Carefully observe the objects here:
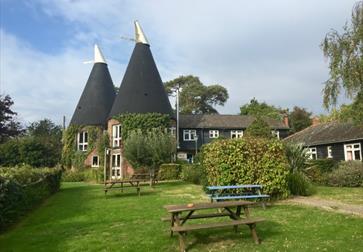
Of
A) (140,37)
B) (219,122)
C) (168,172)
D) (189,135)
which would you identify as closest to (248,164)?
(168,172)

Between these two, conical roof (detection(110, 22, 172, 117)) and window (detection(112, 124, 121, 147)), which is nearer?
conical roof (detection(110, 22, 172, 117))

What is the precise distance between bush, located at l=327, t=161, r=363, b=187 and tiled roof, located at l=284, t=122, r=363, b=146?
4962mm

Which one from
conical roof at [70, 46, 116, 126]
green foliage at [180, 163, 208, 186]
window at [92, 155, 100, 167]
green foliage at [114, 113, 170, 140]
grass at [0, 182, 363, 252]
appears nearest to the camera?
grass at [0, 182, 363, 252]

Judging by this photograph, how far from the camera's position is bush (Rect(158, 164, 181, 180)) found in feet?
97.5

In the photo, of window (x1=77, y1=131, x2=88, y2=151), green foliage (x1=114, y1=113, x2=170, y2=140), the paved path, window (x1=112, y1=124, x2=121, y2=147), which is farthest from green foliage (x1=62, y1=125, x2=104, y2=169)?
the paved path

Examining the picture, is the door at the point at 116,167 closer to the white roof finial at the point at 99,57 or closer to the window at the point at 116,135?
the window at the point at 116,135

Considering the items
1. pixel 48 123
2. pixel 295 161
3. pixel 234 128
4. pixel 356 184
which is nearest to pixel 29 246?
pixel 295 161

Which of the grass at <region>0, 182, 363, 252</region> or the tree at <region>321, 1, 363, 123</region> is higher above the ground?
the tree at <region>321, 1, 363, 123</region>

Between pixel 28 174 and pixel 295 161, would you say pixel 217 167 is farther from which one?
pixel 28 174

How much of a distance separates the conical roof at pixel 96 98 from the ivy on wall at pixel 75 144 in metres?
0.77

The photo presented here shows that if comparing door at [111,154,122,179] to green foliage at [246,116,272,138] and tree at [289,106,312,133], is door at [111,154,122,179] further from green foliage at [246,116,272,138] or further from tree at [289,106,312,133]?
tree at [289,106,312,133]

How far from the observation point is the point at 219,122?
4744cm

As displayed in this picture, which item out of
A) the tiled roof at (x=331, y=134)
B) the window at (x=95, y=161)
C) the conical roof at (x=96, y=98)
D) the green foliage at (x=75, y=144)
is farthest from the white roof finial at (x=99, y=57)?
the tiled roof at (x=331, y=134)

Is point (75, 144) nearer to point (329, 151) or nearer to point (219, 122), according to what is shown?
point (219, 122)
